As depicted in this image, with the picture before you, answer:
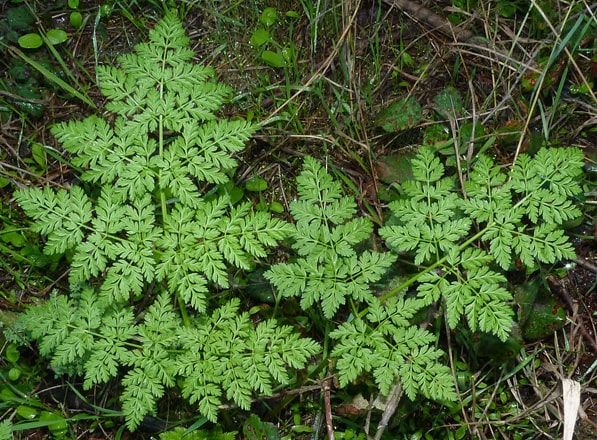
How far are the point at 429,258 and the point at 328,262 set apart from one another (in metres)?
0.48

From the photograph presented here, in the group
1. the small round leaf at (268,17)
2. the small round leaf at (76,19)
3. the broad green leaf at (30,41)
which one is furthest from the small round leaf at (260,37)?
the broad green leaf at (30,41)

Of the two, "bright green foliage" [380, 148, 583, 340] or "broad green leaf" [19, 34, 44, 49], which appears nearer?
"bright green foliage" [380, 148, 583, 340]

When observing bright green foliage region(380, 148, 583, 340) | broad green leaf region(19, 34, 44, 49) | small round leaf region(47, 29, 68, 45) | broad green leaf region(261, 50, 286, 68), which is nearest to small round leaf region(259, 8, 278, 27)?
broad green leaf region(261, 50, 286, 68)

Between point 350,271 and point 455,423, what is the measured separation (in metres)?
1.23

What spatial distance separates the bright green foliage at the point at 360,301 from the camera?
3160 millimetres

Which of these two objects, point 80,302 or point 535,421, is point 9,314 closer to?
point 80,302

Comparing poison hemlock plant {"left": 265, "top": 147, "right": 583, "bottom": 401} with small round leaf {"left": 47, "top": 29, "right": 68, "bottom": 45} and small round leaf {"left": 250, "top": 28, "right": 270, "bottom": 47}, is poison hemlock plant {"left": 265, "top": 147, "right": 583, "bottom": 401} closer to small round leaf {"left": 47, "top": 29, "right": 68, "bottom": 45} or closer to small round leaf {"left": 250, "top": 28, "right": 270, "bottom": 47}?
small round leaf {"left": 250, "top": 28, "right": 270, "bottom": 47}

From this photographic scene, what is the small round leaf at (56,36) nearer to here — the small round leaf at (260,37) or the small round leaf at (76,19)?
the small round leaf at (76,19)

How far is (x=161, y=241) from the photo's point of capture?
3117mm

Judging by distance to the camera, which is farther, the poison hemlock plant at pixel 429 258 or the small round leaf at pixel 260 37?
the small round leaf at pixel 260 37

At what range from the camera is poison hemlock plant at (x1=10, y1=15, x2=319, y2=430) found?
3.09 metres

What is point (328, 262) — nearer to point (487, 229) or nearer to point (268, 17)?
point (487, 229)

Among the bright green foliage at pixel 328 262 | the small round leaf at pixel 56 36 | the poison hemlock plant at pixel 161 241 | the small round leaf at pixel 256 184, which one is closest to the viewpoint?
the poison hemlock plant at pixel 161 241

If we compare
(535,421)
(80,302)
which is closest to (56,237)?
(80,302)
